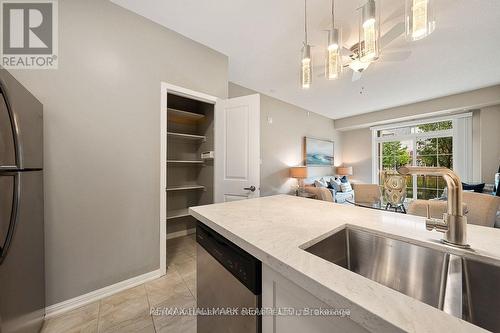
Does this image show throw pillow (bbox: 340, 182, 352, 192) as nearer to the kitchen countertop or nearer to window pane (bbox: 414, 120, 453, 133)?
window pane (bbox: 414, 120, 453, 133)

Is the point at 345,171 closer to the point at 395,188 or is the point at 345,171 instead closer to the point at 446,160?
the point at 446,160

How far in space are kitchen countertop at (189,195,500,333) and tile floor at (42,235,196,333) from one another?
3.17 ft

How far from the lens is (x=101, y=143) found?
1.62 m

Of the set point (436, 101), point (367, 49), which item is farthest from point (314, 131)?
point (367, 49)

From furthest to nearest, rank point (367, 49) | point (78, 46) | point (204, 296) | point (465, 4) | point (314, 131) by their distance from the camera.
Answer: point (314, 131)
point (465, 4)
point (78, 46)
point (367, 49)
point (204, 296)

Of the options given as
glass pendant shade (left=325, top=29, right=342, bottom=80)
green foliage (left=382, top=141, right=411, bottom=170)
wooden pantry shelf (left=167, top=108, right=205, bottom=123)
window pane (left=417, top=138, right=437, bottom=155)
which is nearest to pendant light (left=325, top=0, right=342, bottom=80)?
glass pendant shade (left=325, top=29, right=342, bottom=80)

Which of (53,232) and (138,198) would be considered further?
(138,198)

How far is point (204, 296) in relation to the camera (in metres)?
1.00

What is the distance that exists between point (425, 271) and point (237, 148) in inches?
73.6

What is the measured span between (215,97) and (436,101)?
495 centimetres

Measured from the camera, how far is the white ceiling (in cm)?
174

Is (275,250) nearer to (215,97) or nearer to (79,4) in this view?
(215,97)

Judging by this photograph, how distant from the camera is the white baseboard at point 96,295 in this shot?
1395 millimetres

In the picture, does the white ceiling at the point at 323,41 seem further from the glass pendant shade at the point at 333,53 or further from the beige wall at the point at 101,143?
the glass pendant shade at the point at 333,53
